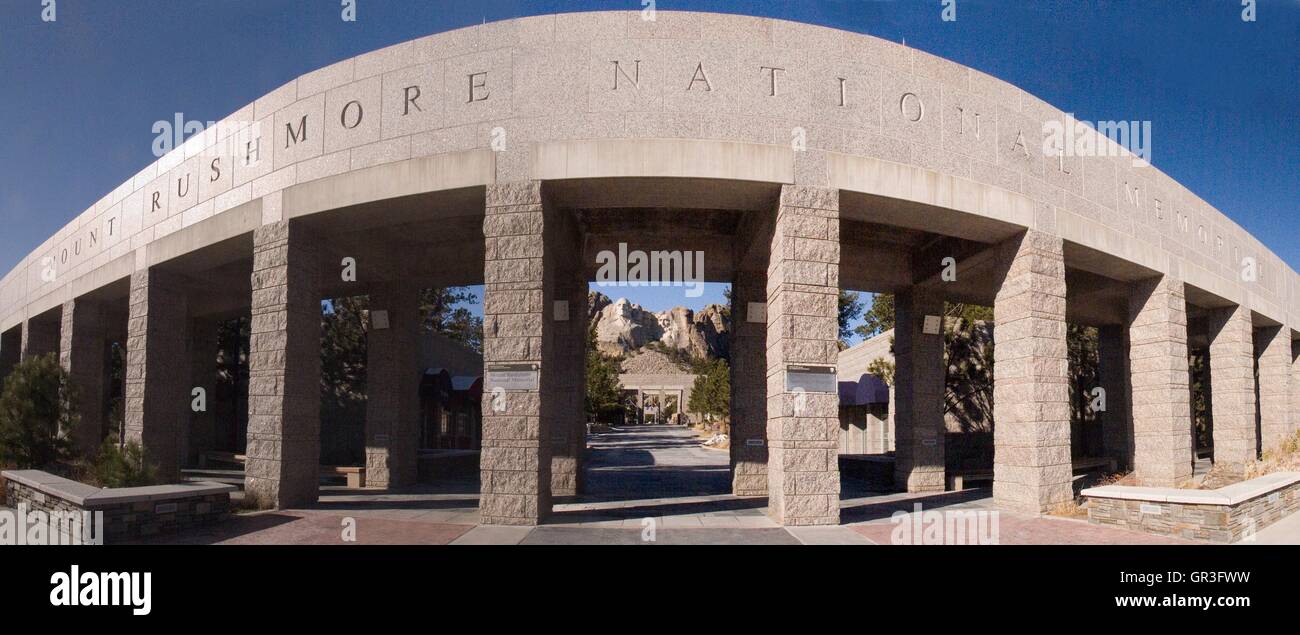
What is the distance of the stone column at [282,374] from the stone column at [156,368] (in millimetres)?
4699

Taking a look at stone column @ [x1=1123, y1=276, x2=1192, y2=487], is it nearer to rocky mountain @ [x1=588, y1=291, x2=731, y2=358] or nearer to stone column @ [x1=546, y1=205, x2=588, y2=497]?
stone column @ [x1=546, y1=205, x2=588, y2=497]

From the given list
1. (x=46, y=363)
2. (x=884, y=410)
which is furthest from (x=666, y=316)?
(x=46, y=363)

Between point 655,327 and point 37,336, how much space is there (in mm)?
126002

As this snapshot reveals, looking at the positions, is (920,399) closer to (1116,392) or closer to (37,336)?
(1116,392)

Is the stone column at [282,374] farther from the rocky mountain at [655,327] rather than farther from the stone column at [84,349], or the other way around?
the rocky mountain at [655,327]

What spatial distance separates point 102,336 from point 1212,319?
1245 inches

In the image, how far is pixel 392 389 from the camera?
17.3 metres

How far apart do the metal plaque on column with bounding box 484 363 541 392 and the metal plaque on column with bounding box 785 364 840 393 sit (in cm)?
377

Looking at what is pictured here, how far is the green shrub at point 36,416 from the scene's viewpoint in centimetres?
1545

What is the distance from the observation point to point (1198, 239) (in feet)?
59.5

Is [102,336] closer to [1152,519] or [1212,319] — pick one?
[1152,519]

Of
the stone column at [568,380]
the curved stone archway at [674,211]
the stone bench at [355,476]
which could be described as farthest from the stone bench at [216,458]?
the stone column at [568,380]

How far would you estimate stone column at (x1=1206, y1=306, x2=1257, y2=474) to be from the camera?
1939 cm

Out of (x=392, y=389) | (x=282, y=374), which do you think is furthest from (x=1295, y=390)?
(x=282, y=374)
